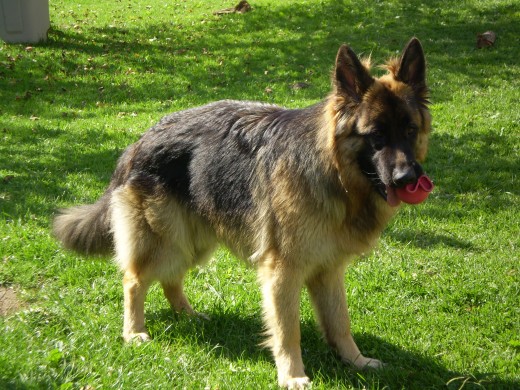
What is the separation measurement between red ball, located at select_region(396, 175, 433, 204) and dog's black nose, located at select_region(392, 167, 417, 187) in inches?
3.4

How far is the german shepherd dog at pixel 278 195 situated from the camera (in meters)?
4.13

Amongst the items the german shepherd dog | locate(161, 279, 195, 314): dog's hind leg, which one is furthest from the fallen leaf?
locate(161, 279, 195, 314): dog's hind leg

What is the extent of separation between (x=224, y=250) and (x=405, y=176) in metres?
2.91

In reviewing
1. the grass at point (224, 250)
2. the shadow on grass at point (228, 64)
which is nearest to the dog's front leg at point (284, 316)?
the grass at point (224, 250)

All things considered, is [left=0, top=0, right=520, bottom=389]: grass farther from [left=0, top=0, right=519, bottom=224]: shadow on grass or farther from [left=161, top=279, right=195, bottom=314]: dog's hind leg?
[left=161, top=279, right=195, bottom=314]: dog's hind leg

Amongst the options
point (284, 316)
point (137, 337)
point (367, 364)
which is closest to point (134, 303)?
point (137, 337)

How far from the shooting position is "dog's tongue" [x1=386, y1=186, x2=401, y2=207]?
13.2ft

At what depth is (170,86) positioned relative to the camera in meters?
13.0

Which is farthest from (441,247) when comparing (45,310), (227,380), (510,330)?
(45,310)

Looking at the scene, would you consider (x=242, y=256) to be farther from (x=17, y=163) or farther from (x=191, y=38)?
(x=191, y=38)

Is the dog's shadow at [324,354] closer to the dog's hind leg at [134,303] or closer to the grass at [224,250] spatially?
the grass at [224,250]

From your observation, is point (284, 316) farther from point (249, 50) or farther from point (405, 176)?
point (249, 50)

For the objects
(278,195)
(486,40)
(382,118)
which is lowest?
(486,40)

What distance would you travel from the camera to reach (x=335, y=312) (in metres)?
4.75
